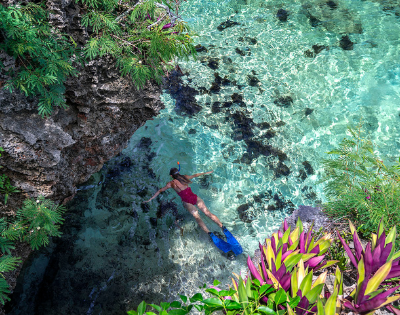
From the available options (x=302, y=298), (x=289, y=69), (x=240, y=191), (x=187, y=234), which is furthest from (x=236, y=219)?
(x=289, y=69)

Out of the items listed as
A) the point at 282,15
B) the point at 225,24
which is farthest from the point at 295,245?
the point at 282,15

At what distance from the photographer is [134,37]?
4.64 meters

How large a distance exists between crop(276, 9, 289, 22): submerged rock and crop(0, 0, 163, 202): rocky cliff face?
9.35 m

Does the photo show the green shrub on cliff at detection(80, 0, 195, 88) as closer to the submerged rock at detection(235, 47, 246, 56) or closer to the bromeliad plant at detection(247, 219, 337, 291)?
the bromeliad plant at detection(247, 219, 337, 291)

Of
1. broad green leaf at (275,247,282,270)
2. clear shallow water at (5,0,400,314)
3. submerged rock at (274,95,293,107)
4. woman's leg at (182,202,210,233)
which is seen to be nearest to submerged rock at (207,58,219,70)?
clear shallow water at (5,0,400,314)

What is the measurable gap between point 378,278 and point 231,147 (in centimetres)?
580

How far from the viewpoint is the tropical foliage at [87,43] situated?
A: 363cm

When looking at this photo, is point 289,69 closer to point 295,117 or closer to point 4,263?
point 295,117

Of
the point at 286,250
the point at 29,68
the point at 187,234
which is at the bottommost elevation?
the point at 187,234

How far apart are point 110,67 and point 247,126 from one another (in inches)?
210

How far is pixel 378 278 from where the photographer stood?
3.35m

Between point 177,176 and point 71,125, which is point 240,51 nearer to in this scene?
point 177,176

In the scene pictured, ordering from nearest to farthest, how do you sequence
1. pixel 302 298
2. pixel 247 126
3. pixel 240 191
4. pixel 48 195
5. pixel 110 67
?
pixel 302 298
pixel 48 195
pixel 110 67
pixel 240 191
pixel 247 126

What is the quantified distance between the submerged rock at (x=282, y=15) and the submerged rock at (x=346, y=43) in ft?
8.83
